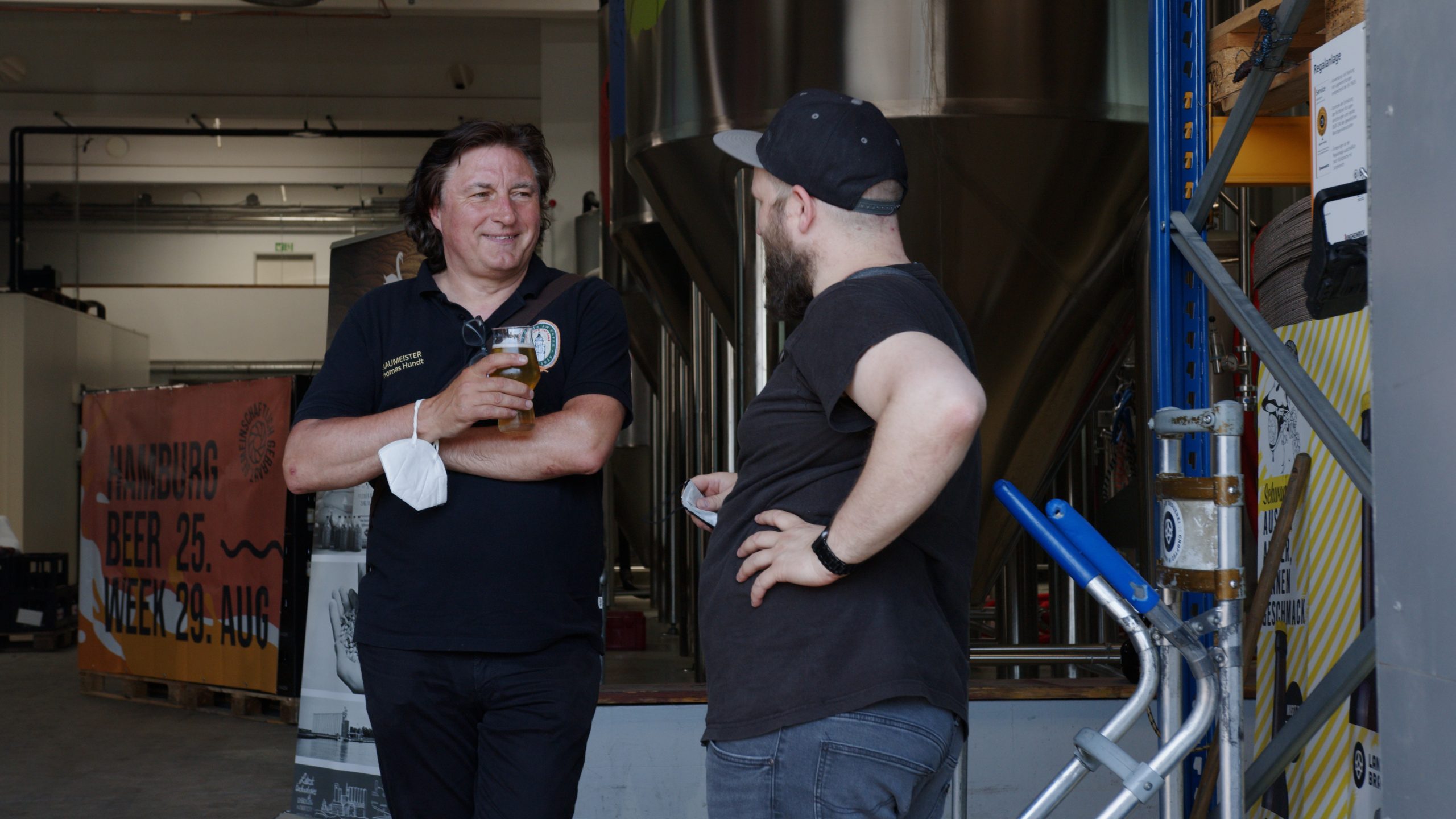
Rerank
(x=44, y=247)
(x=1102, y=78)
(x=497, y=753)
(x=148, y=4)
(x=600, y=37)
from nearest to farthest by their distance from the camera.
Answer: (x=497, y=753), (x=1102, y=78), (x=600, y=37), (x=148, y=4), (x=44, y=247)

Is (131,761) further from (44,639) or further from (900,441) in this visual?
(900,441)

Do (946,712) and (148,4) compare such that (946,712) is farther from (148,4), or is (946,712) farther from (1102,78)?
(148,4)

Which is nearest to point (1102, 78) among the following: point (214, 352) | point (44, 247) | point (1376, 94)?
point (1376, 94)

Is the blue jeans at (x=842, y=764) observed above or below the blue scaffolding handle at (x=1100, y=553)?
below

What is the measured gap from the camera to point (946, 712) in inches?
58.2

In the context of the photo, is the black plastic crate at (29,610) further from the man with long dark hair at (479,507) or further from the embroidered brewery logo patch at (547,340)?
the embroidered brewery logo patch at (547,340)

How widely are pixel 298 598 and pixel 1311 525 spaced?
4929mm

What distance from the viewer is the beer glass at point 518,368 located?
6.31 ft

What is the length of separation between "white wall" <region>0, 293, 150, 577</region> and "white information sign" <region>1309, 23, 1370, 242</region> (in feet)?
39.7

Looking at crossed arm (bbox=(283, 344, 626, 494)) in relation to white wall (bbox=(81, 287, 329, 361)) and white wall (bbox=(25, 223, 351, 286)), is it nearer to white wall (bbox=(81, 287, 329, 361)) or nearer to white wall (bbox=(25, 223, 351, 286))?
white wall (bbox=(81, 287, 329, 361))

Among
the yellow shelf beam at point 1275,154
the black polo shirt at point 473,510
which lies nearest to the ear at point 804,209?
the black polo shirt at point 473,510

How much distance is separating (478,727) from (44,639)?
829cm

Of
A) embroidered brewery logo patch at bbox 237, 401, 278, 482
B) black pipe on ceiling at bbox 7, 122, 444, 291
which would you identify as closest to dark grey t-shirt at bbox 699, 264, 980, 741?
embroidered brewery logo patch at bbox 237, 401, 278, 482

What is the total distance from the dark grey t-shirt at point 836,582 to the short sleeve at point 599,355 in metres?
0.58
